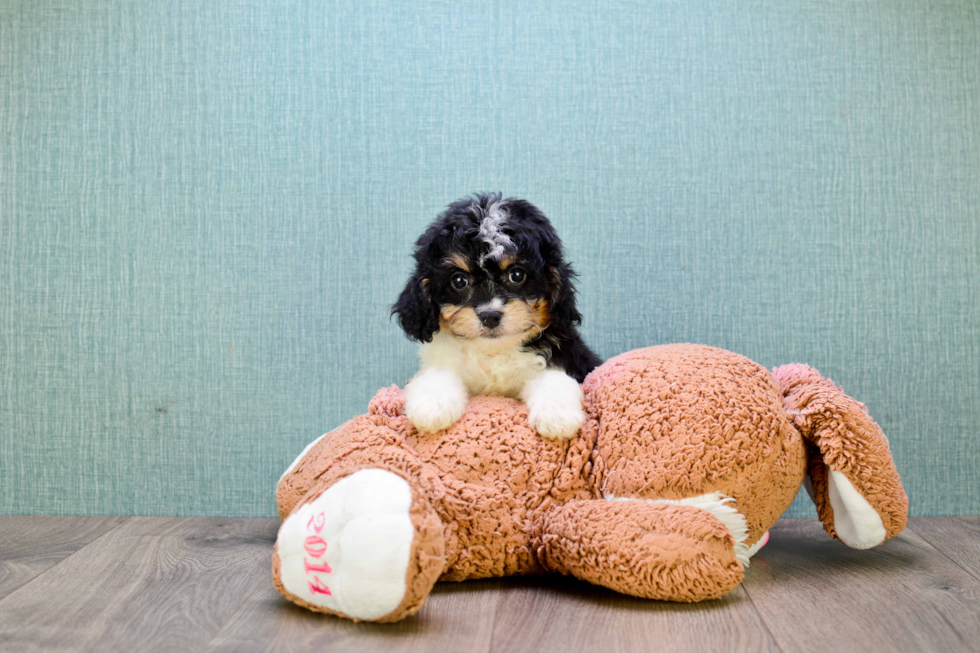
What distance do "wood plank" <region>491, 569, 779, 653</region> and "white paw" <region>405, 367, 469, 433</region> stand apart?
0.40m

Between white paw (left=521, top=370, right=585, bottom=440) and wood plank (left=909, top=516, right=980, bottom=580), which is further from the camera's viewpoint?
wood plank (left=909, top=516, right=980, bottom=580)

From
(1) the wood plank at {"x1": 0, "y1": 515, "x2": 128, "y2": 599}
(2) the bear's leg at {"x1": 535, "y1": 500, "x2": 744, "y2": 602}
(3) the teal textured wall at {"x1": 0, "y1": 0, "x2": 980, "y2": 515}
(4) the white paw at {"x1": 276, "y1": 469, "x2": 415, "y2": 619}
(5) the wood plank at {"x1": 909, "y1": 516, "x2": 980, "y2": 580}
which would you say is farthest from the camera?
(3) the teal textured wall at {"x1": 0, "y1": 0, "x2": 980, "y2": 515}

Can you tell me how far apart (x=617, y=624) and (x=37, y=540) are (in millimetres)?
1662

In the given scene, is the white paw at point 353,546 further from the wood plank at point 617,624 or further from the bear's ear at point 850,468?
the bear's ear at point 850,468

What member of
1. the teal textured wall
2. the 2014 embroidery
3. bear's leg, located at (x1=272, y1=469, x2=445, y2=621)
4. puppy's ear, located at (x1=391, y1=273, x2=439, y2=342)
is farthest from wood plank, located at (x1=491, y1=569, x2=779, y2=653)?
the teal textured wall

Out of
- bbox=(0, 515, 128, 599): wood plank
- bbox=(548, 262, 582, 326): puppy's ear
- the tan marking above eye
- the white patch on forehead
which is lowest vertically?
bbox=(0, 515, 128, 599): wood plank

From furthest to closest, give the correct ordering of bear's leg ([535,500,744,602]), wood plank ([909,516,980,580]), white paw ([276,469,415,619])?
1. wood plank ([909,516,980,580])
2. bear's leg ([535,500,744,602])
3. white paw ([276,469,415,619])

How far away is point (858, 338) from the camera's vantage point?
95.3 inches

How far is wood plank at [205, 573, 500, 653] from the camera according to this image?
136 cm

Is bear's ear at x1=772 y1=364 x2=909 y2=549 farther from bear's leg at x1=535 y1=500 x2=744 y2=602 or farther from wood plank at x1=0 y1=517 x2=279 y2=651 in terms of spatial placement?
wood plank at x1=0 y1=517 x2=279 y2=651

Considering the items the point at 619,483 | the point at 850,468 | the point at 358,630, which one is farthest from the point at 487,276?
the point at 850,468

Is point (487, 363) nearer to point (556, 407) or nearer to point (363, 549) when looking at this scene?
point (556, 407)

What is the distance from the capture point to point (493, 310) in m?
1.75

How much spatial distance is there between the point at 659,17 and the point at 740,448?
1.44 metres
